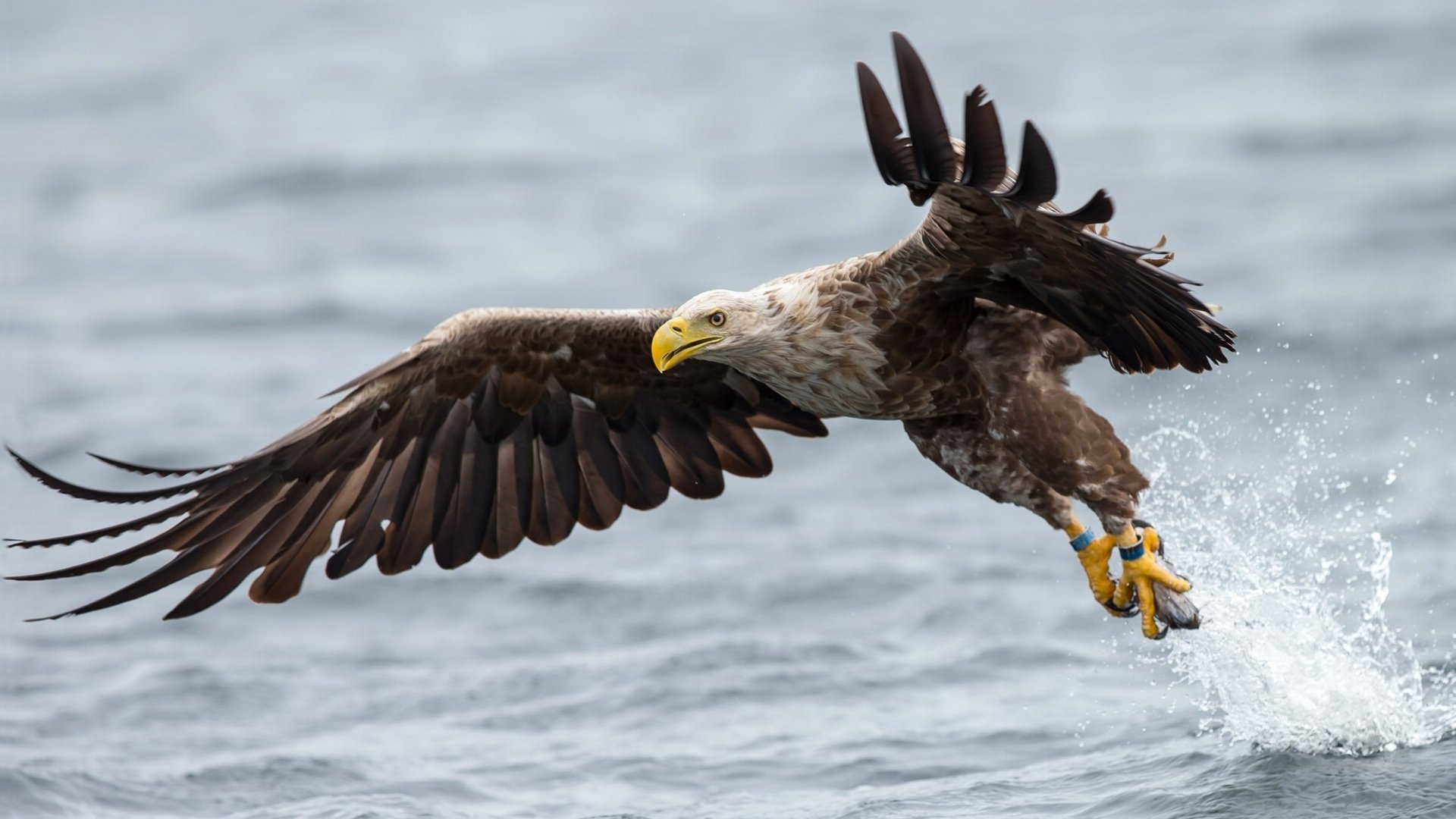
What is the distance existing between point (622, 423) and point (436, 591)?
147 inches

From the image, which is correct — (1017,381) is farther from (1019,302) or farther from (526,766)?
(526,766)

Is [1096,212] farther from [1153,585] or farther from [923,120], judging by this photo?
[1153,585]

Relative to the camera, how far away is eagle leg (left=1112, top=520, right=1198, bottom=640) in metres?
7.25

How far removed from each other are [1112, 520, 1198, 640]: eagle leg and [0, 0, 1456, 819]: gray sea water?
1.53 feet

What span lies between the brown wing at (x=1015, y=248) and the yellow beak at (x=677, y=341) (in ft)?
2.02

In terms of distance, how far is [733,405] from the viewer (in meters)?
8.02

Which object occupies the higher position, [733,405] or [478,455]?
[733,405]

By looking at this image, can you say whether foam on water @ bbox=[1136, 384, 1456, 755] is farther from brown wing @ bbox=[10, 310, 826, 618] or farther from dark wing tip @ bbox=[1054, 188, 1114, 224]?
dark wing tip @ bbox=[1054, 188, 1114, 224]

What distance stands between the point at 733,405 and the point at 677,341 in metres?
1.42

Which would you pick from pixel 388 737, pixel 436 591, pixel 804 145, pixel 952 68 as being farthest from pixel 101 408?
pixel 952 68

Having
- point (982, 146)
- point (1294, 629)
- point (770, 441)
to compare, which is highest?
point (770, 441)

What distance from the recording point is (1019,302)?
22.1ft

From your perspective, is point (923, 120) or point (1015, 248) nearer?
point (923, 120)

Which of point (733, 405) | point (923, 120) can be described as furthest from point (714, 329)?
point (923, 120)
